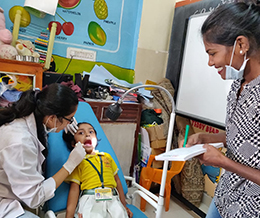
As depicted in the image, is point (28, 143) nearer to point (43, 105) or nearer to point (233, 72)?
point (43, 105)

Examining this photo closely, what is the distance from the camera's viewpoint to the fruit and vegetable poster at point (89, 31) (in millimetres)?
2465

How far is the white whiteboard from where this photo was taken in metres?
2.33

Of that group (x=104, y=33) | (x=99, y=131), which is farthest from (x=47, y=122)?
(x=104, y=33)

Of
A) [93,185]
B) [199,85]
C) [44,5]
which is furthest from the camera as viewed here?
[199,85]

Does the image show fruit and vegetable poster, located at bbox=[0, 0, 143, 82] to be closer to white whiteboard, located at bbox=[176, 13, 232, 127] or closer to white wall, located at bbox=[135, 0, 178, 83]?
white wall, located at bbox=[135, 0, 178, 83]

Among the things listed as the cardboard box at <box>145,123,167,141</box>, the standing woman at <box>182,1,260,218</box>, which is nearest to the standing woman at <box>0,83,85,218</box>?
the standing woman at <box>182,1,260,218</box>

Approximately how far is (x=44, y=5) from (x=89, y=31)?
1.92 ft

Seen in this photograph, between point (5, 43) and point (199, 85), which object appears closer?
point (5, 43)

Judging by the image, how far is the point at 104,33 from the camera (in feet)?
9.53

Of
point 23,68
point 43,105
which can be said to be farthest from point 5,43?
point 43,105

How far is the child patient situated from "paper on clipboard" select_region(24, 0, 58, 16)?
1.37 metres

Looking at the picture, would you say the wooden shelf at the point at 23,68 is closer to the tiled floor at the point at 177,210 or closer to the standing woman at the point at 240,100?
the standing woman at the point at 240,100

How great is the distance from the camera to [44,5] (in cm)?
240

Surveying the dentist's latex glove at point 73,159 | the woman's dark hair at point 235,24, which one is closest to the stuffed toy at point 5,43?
the dentist's latex glove at point 73,159
